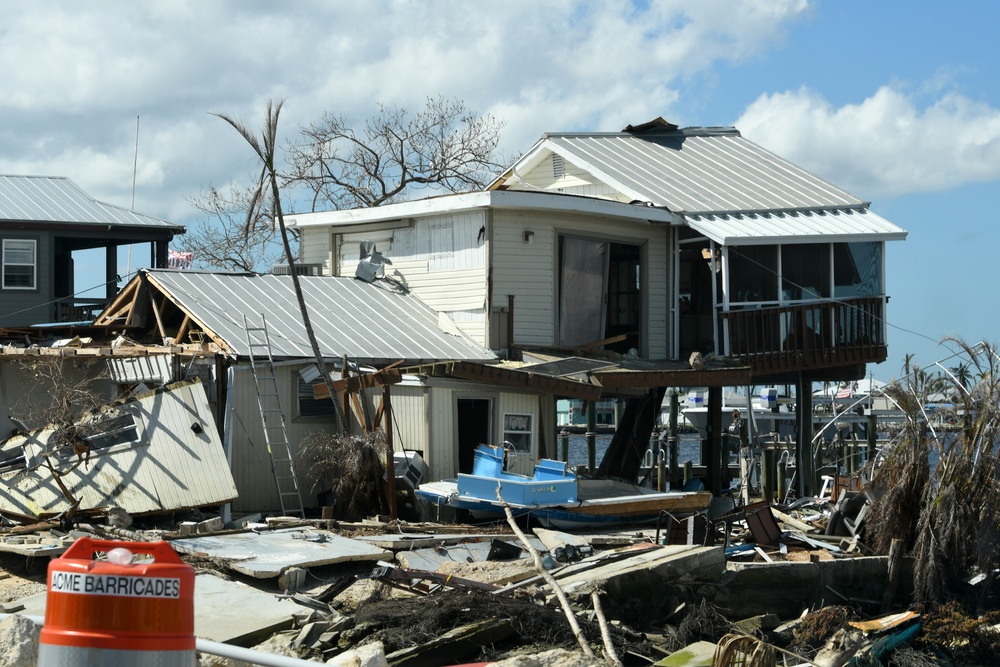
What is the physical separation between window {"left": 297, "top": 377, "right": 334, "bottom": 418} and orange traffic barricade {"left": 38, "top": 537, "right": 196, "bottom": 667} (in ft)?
50.7

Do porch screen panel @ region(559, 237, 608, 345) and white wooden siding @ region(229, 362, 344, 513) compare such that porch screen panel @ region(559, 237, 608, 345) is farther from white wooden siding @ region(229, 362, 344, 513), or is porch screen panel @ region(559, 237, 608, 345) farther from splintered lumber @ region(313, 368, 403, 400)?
white wooden siding @ region(229, 362, 344, 513)

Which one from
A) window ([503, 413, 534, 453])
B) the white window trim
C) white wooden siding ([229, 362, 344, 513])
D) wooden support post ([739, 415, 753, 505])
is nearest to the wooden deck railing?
wooden support post ([739, 415, 753, 505])

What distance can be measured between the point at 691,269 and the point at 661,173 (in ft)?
8.42

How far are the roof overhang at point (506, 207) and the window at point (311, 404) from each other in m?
4.81

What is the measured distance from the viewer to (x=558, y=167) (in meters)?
27.7

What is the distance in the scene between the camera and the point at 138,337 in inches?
870

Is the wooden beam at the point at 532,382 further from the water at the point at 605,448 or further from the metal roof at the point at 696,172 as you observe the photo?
the water at the point at 605,448

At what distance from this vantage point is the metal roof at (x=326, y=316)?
816 inches

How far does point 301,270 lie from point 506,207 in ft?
Answer: 18.1

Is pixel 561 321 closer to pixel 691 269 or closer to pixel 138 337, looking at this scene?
pixel 691 269

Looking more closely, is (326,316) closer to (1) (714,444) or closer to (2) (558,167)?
(2) (558,167)

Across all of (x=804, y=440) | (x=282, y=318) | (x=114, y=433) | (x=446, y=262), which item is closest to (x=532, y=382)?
(x=446, y=262)

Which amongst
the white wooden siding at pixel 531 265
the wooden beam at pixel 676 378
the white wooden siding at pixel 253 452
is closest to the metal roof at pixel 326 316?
the white wooden siding at pixel 253 452

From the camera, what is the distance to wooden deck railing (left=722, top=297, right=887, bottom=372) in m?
24.2
